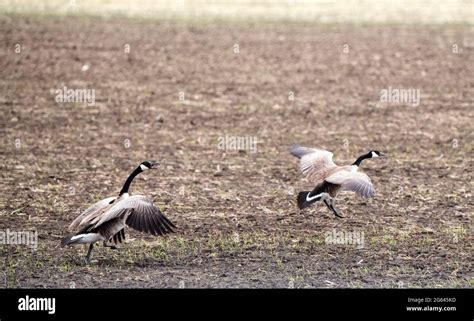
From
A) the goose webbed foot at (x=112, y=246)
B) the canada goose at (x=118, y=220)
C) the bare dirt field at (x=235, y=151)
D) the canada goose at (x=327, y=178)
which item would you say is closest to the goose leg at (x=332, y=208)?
the canada goose at (x=327, y=178)

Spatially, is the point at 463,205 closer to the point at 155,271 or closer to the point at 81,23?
the point at 155,271

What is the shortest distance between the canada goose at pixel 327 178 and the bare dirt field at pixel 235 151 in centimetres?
49

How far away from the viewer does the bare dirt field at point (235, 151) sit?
34.5 feet

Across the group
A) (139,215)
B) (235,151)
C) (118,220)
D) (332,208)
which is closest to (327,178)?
(332,208)

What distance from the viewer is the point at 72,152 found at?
51.2 feet

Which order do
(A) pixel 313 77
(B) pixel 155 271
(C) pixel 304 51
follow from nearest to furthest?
1. (B) pixel 155 271
2. (A) pixel 313 77
3. (C) pixel 304 51

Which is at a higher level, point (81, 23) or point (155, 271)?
point (81, 23)

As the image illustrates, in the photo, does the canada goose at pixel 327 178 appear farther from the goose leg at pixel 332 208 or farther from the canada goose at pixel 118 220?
the canada goose at pixel 118 220

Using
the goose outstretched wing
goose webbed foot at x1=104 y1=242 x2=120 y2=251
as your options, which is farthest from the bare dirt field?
the goose outstretched wing

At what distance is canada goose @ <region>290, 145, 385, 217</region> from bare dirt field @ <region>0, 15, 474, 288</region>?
49 cm

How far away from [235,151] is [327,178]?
15.4 ft
